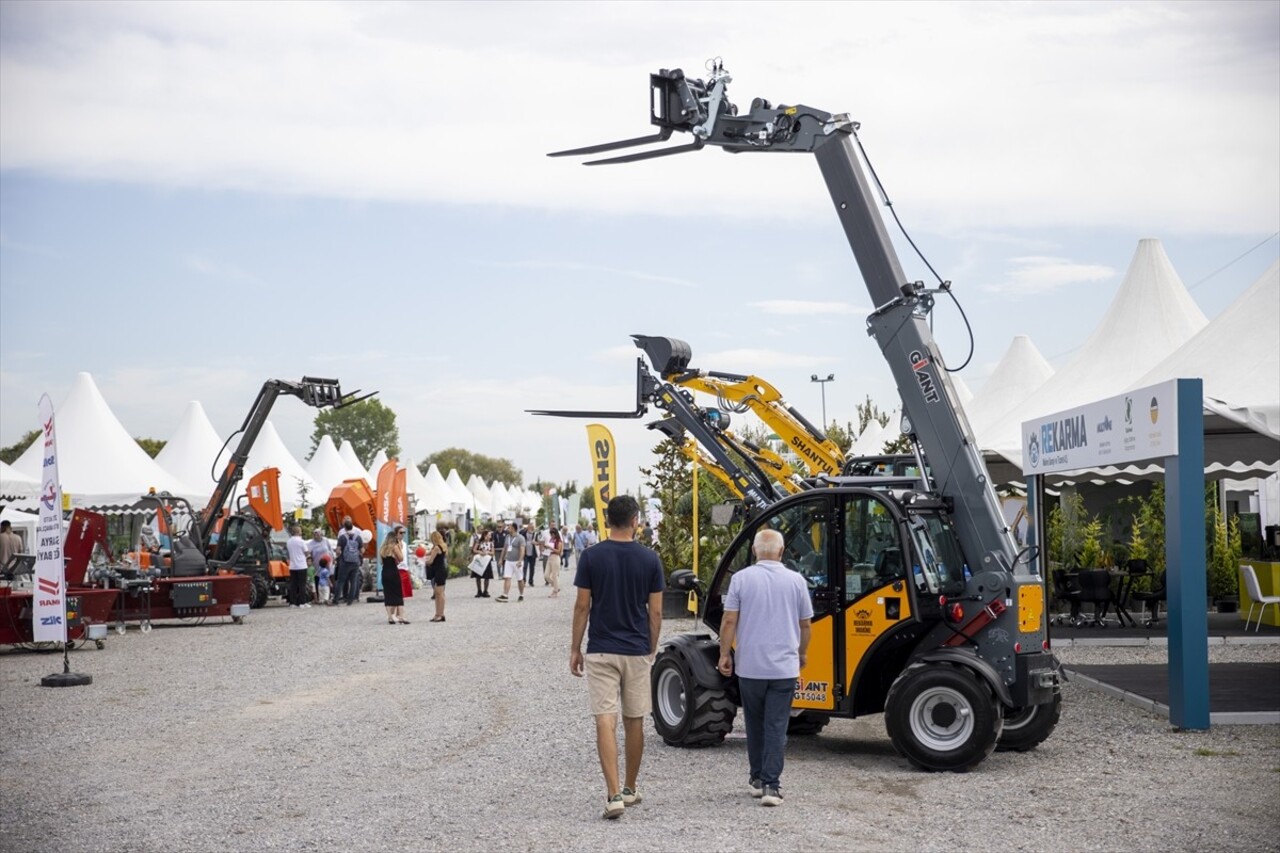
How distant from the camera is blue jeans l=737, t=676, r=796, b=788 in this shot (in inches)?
308

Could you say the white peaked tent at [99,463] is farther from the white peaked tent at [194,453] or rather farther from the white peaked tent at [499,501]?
the white peaked tent at [499,501]

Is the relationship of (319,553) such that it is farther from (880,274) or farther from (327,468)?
(880,274)

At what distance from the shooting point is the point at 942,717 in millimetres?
8969

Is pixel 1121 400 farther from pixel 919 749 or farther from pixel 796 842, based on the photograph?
pixel 796 842

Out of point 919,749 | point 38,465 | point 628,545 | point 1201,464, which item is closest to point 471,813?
point 628,545

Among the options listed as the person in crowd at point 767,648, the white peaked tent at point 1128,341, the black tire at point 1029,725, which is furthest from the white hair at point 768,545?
the white peaked tent at point 1128,341

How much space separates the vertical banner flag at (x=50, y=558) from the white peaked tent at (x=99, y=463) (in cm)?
1312

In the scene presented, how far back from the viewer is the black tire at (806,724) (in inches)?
410

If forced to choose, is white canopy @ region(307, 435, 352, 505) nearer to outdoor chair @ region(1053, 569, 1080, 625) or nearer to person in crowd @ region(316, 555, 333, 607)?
person in crowd @ region(316, 555, 333, 607)

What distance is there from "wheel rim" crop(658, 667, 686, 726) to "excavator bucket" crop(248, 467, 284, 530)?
69.7ft

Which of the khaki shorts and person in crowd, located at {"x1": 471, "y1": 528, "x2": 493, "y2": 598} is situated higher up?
the khaki shorts

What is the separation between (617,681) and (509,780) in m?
1.55

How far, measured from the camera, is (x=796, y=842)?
6.86 metres

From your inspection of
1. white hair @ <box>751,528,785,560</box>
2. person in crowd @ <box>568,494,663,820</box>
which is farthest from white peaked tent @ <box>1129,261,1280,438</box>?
person in crowd @ <box>568,494,663,820</box>
